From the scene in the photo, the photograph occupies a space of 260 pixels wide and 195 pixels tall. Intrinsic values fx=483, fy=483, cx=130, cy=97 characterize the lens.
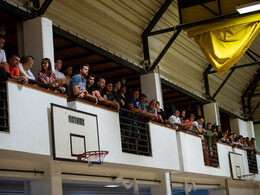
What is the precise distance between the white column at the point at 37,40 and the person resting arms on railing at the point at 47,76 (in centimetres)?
145

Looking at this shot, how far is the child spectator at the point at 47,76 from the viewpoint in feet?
33.9

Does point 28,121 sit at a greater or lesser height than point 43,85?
lesser

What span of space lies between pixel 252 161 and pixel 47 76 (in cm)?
1616

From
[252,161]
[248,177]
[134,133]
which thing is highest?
[134,133]

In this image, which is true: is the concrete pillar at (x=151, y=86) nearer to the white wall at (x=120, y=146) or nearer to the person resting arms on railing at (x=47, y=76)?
the white wall at (x=120, y=146)

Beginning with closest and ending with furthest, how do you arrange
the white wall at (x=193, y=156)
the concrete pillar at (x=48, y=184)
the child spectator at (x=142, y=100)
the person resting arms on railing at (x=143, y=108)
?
the concrete pillar at (x=48, y=184)
the person resting arms on railing at (x=143, y=108)
the child spectator at (x=142, y=100)
the white wall at (x=193, y=156)

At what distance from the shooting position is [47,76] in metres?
10.6

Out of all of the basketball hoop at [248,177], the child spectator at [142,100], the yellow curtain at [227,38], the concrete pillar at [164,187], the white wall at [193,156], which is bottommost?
the concrete pillar at [164,187]

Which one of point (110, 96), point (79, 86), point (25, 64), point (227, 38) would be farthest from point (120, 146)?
point (227, 38)

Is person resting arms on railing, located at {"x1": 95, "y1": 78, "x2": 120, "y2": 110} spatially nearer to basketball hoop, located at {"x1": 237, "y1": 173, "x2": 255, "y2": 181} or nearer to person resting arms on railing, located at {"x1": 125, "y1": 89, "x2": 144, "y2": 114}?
person resting arms on railing, located at {"x1": 125, "y1": 89, "x2": 144, "y2": 114}

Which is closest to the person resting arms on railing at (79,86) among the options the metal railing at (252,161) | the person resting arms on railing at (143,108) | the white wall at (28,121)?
the white wall at (28,121)

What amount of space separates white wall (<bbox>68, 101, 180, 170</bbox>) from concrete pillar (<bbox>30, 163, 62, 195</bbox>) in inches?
52.2

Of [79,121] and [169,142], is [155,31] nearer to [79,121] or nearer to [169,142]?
[169,142]

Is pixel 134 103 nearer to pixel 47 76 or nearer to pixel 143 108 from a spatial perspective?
pixel 143 108
